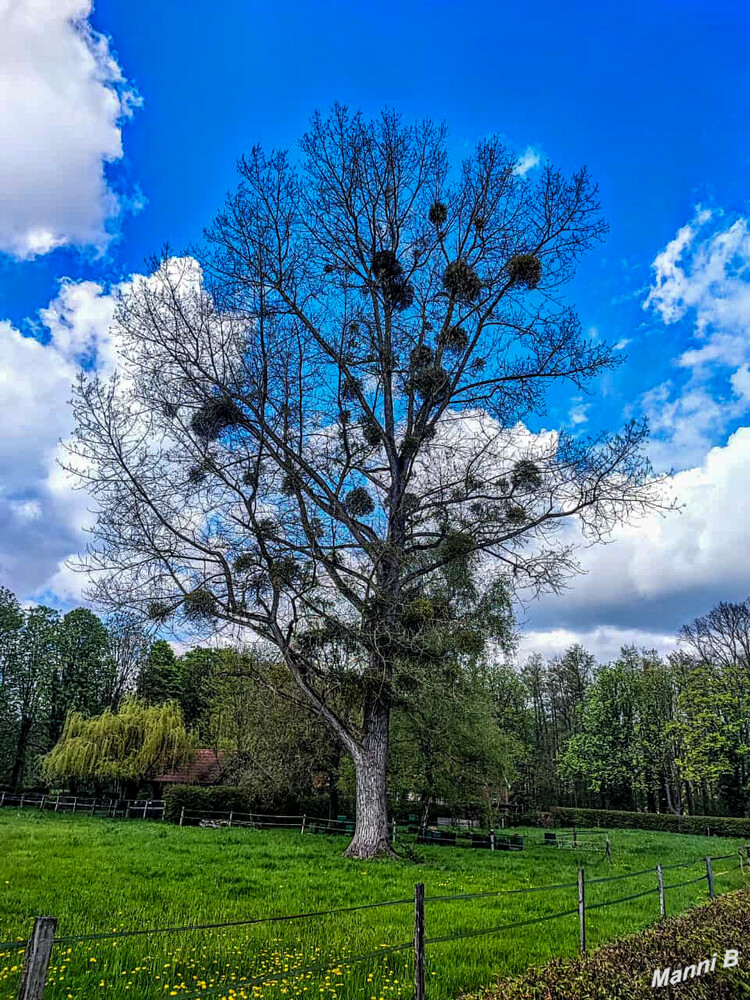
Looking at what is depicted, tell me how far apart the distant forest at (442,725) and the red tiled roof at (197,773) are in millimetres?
930

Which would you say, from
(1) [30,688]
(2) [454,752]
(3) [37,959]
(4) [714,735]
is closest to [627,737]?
(4) [714,735]

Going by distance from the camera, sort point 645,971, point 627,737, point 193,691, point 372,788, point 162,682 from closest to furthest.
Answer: point 645,971 → point 372,788 → point 162,682 → point 193,691 → point 627,737

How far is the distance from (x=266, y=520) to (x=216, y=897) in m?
6.75

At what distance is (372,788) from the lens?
12.5m

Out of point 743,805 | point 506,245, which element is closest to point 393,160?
point 506,245

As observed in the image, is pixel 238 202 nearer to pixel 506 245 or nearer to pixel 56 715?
pixel 506 245

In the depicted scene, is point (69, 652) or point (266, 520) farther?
point (69, 652)

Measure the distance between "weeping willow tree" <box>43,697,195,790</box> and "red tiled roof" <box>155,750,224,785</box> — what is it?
1.55 metres

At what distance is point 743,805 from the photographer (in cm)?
3644

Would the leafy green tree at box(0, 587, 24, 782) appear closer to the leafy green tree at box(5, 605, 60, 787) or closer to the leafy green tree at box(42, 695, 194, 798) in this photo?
the leafy green tree at box(5, 605, 60, 787)

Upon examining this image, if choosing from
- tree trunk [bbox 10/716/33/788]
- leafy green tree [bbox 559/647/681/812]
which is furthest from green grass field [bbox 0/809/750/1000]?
leafy green tree [bbox 559/647/681/812]

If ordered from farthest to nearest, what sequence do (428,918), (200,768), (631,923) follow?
1. (200,768)
2. (631,923)
3. (428,918)

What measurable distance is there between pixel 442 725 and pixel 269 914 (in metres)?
11.7

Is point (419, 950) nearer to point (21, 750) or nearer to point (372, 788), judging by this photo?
point (372, 788)
